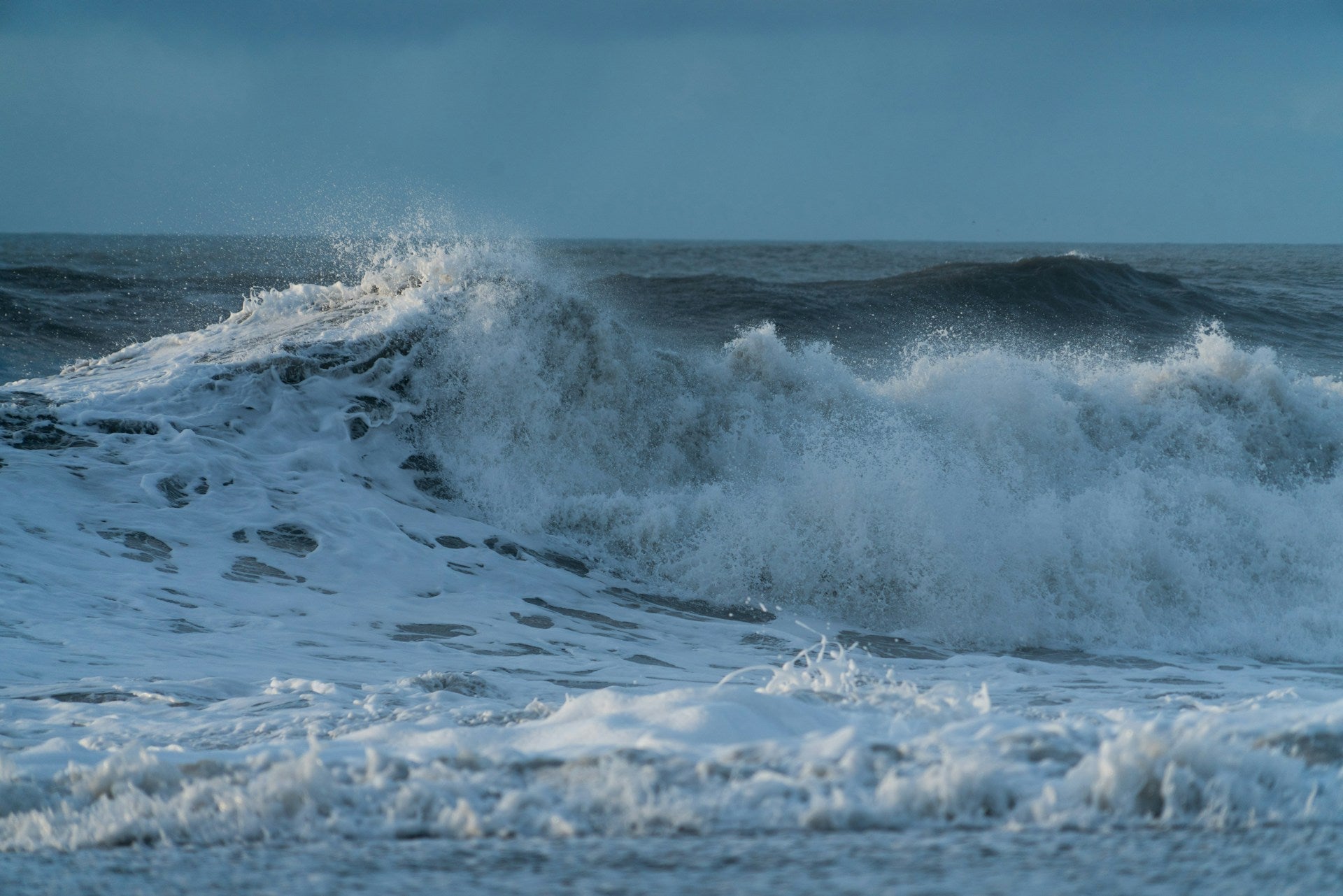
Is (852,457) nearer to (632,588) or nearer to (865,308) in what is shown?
(632,588)

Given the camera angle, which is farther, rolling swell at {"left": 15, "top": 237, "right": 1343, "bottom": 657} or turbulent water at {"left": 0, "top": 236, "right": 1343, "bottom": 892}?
rolling swell at {"left": 15, "top": 237, "right": 1343, "bottom": 657}

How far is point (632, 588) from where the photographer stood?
6582 millimetres

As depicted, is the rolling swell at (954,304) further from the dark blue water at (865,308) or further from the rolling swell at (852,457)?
the rolling swell at (852,457)

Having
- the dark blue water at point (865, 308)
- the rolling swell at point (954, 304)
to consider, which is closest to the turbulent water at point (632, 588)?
the dark blue water at point (865, 308)

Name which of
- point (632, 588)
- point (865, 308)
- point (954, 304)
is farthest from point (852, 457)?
point (954, 304)

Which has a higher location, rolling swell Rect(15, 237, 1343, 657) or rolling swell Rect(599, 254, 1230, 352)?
rolling swell Rect(599, 254, 1230, 352)

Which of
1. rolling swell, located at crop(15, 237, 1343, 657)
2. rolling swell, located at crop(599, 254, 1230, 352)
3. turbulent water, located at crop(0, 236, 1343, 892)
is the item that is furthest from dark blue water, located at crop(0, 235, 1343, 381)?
rolling swell, located at crop(15, 237, 1343, 657)

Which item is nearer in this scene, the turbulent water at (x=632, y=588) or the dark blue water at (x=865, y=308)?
the turbulent water at (x=632, y=588)

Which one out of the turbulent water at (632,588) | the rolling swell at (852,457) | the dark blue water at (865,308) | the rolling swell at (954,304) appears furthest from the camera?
the rolling swell at (954,304)

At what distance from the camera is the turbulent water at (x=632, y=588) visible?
213 cm

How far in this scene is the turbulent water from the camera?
2127 millimetres

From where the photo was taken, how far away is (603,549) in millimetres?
7066

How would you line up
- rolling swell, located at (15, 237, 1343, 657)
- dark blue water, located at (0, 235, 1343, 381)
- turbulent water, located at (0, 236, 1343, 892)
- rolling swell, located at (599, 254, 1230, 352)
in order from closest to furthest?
turbulent water, located at (0, 236, 1343, 892)
rolling swell, located at (15, 237, 1343, 657)
dark blue water, located at (0, 235, 1343, 381)
rolling swell, located at (599, 254, 1230, 352)

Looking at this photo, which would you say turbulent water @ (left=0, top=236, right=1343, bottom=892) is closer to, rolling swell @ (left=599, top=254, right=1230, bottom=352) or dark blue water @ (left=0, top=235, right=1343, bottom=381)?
dark blue water @ (left=0, top=235, right=1343, bottom=381)
